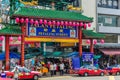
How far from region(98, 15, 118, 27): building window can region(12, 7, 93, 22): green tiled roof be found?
45.1 ft

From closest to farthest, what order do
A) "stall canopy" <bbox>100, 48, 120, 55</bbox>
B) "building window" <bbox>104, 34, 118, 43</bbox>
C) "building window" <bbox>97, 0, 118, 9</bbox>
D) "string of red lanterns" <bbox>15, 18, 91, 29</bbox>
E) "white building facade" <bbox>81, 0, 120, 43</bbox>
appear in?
1. "string of red lanterns" <bbox>15, 18, 91, 29</bbox>
2. "stall canopy" <bbox>100, 48, 120, 55</bbox>
3. "white building facade" <bbox>81, 0, 120, 43</bbox>
4. "building window" <bbox>104, 34, 118, 43</bbox>
5. "building window" <bbox>97, 0, 118, 9</bbox>

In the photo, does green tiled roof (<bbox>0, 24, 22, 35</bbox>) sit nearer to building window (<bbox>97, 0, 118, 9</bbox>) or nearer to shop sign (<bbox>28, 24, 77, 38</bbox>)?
shop sign (<bbox>28, 24, 77, 38</bbox>)

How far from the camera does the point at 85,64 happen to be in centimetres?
4334

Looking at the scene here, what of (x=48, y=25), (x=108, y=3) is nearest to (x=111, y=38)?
(x=108, y=3)

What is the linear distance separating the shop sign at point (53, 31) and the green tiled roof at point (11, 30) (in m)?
1.33

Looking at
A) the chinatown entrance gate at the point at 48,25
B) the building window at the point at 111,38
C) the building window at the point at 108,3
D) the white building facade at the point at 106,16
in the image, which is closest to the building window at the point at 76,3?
the white building facade at the point at 106,16

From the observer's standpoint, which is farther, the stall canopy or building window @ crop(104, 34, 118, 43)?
building window @ crop(104, 34, 118, 43)

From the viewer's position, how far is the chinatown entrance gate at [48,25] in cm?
3903

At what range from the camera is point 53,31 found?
41.7 meters

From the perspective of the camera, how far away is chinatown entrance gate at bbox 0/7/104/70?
128ft

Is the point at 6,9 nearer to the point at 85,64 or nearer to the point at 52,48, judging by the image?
the point at 52,48

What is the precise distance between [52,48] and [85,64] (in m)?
9.82

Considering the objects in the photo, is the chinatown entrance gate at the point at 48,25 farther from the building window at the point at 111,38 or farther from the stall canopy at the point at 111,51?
the building window at the point at 111,38

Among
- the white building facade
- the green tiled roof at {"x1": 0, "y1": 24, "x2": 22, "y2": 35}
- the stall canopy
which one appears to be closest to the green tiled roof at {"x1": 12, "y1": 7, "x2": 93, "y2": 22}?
the green tiled roof at {"x1": 0, "y1": 24, "x2": 22, "y2": 35}
